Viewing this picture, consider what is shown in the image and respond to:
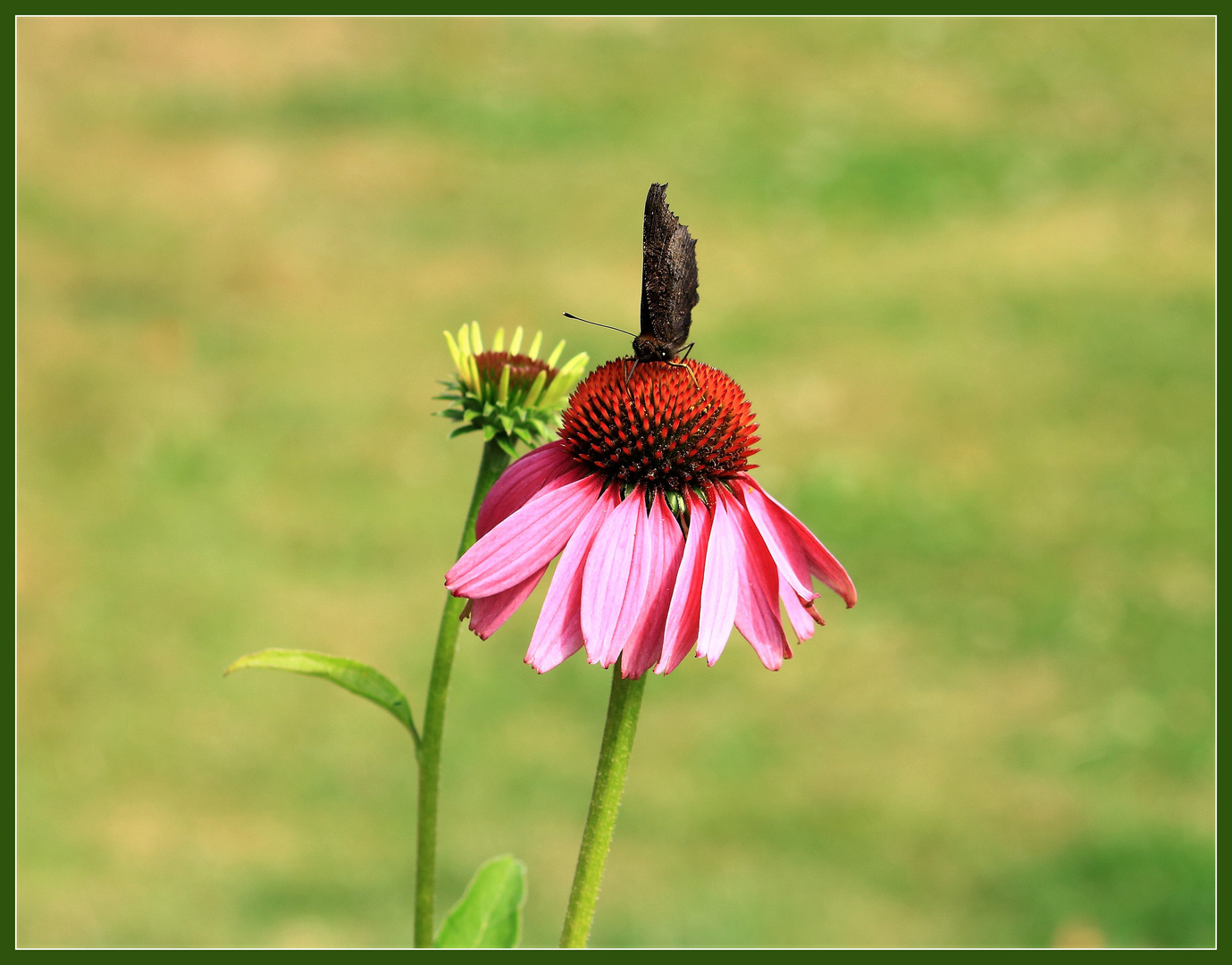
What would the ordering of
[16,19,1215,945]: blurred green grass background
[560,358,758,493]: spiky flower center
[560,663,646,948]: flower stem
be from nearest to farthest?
[560,663,646,948]: flower stem < [560,358,758,493]: spiky flower center < [16,19,1215,945]: blurred green grass background

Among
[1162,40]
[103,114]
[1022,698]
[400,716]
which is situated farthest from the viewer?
[1162,40]

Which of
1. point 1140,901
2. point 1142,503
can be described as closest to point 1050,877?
point 1140,901

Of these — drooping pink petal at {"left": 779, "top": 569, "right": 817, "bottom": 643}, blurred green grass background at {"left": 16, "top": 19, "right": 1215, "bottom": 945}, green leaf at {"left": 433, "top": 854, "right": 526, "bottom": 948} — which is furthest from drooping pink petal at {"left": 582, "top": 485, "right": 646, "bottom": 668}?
blurred green grass background at {"left": 16, "top": 19, "right": 1215, "bottom": 945}

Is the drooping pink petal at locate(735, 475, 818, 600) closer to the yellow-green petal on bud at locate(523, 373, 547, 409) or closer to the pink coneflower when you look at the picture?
the pink coneflower

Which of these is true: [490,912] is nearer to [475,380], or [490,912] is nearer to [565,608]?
[565,608]

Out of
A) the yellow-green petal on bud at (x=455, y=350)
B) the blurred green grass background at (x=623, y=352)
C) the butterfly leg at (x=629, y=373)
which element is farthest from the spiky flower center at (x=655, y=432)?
the blurred green grass background at (x=623, y=352)

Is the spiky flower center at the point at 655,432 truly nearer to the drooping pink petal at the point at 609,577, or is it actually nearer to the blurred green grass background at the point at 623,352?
the drooping pink petal at the point at 609,577

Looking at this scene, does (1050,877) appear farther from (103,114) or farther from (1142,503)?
(103,114)
